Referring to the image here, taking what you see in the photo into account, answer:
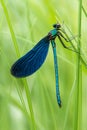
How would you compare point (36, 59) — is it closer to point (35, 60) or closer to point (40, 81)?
point (35, 60)

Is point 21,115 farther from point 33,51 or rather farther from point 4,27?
Answer: point 4,27

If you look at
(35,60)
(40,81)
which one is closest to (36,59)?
(35,60)

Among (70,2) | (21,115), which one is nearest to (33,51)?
(21,115)

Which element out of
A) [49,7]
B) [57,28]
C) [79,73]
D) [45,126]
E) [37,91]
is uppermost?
[49,7]

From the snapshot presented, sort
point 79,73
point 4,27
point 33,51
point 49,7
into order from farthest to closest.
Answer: point 4,27 < point 33,51 < point 49,7 < point 79,73

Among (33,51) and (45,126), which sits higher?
(33,51)
